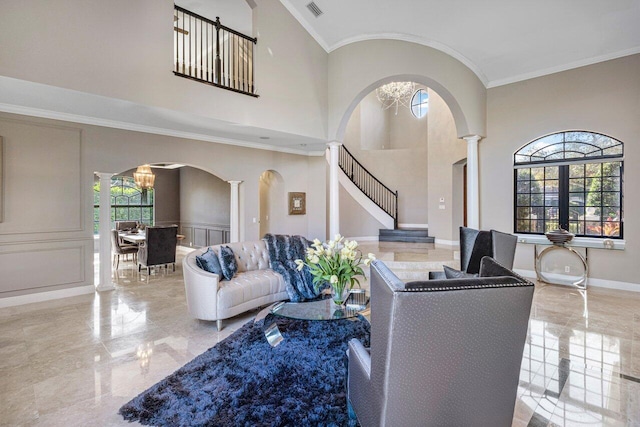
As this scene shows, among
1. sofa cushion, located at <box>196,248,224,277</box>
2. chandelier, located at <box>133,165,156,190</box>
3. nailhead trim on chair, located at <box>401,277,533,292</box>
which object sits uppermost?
chandelier, located at <box>133,165,156,190</box>

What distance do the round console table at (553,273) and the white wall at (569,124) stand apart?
181 mm

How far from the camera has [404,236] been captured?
8.96 m

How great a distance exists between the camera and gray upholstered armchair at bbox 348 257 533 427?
1.41 metres

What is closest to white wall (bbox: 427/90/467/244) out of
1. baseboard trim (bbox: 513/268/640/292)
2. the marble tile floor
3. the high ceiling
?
the high ceiling

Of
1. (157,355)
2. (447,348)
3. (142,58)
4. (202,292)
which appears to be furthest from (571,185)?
(142,58)

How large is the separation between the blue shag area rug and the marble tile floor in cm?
22

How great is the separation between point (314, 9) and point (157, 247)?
18.1ft

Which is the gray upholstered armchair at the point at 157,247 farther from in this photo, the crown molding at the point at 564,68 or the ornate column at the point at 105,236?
the crown molding at the point at 564,68

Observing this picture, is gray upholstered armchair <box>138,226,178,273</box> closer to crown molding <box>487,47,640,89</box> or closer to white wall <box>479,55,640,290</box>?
white wall <box>479,55,640,290</box>

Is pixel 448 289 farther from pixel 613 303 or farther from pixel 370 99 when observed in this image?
pixel 370 99

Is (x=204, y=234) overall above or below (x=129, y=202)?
below

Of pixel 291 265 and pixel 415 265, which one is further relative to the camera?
pixel 415 265

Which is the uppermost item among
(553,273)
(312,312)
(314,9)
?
(314,9)

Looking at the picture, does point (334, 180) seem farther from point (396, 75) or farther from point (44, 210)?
point (44, 210)
